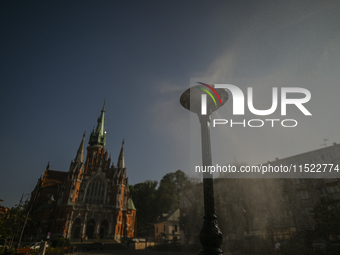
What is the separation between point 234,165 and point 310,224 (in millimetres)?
10986

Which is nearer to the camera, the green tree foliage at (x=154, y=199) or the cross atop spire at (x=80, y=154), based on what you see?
the cross atop spire at (x=80, y=154)

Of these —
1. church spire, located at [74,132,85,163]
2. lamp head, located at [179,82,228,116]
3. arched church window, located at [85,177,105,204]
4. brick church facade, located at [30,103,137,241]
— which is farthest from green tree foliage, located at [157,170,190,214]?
lamp head, located at [179,82,228,116]

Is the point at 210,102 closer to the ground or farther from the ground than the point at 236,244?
farther from the ground

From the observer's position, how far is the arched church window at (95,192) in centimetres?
4569

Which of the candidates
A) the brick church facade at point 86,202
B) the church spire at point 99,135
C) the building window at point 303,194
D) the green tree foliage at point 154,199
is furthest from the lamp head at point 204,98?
the church spire at point 99,135

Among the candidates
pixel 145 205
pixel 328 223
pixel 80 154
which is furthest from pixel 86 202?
pixel 328 223

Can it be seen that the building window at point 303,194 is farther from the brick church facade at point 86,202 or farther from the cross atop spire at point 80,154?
the cross atop spire at point 80,154

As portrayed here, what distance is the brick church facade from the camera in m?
41.0

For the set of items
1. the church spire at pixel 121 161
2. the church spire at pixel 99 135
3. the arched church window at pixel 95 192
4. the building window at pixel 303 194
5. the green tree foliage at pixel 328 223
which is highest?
the church spire at pixel 99 135

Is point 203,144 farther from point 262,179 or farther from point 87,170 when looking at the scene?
point 87,170

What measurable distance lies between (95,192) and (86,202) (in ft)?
9.32

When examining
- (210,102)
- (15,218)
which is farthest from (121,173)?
(210,102)

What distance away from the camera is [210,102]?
20.5 feet

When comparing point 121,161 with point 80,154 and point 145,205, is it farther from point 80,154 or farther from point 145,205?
point 145,205
